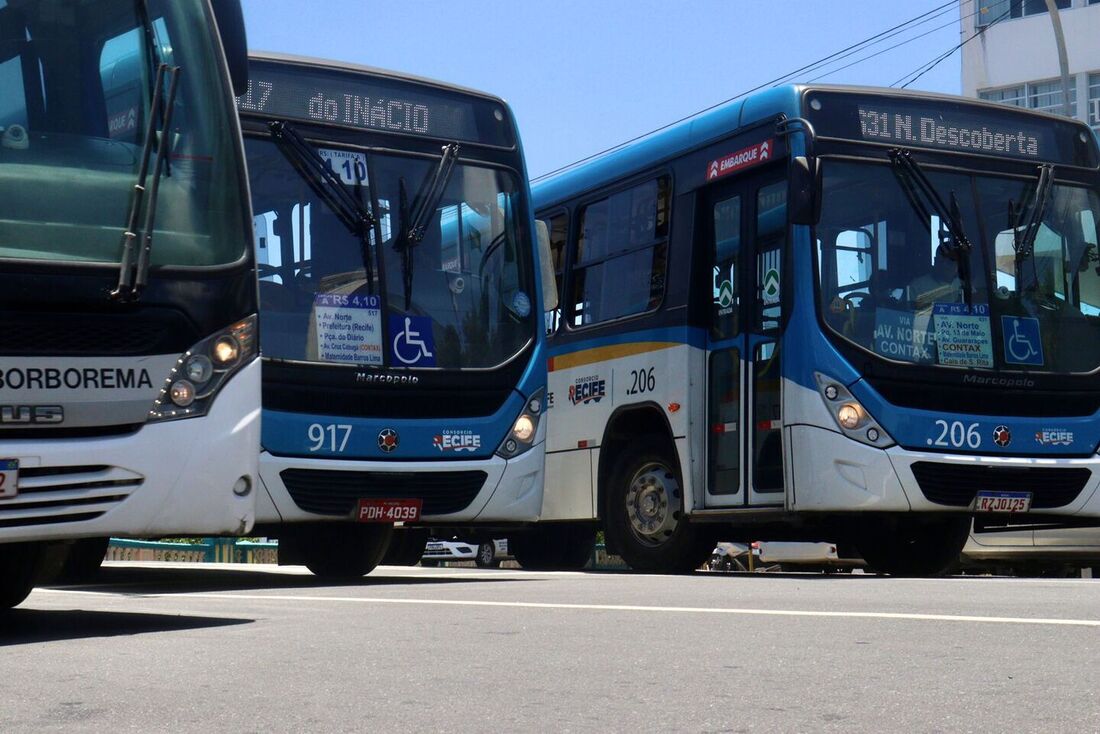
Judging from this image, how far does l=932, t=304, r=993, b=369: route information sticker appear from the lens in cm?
1261

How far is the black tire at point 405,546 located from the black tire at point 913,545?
4488 mm

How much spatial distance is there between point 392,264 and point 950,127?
14.3ft

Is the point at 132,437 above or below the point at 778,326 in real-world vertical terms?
below

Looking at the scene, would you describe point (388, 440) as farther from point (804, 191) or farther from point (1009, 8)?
point (1009, 8)

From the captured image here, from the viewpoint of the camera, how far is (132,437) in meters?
7.44

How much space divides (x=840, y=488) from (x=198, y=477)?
227 inches

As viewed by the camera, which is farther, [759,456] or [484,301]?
[759,456]

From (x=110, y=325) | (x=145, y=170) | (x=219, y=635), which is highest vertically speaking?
(x=145, y=170)

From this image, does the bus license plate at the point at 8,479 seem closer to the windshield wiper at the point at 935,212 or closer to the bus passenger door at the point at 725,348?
the bus passenger door at the point at 725,348

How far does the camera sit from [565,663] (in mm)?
5930

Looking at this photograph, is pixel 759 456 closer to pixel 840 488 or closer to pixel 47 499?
pixel 840 488

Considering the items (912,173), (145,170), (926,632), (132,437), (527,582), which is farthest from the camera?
(912,173)

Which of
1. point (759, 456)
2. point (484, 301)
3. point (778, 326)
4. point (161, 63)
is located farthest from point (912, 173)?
point (161, 63)

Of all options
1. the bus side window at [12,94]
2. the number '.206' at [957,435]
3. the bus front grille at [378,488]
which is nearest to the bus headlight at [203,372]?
the bus side window at [12,94]
